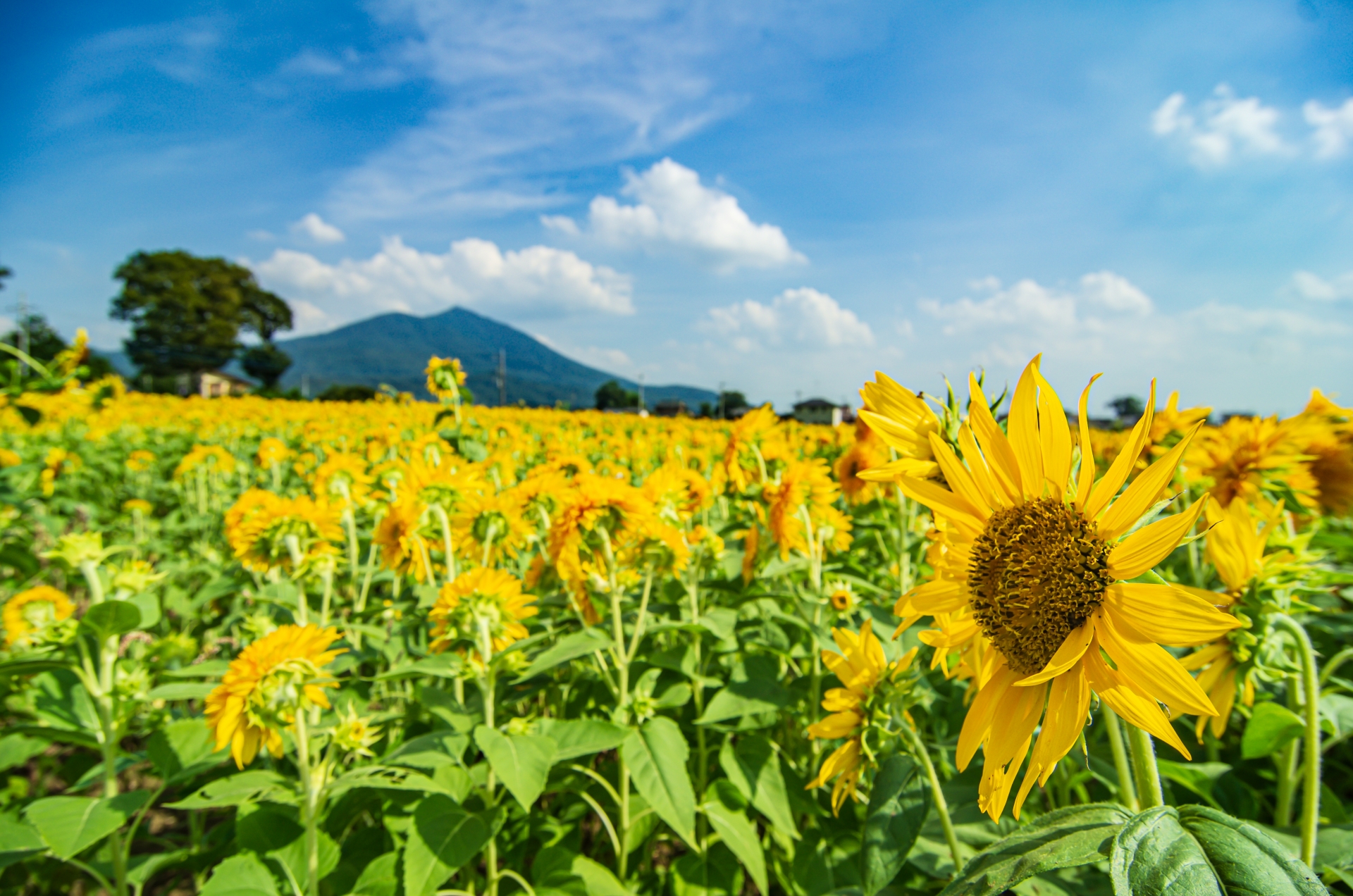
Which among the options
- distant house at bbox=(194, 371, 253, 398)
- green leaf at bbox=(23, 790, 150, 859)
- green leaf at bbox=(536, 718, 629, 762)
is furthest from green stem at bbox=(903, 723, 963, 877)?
distant house at bbox=(194, 371, 253, 398)

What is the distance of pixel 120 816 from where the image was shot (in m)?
1.69

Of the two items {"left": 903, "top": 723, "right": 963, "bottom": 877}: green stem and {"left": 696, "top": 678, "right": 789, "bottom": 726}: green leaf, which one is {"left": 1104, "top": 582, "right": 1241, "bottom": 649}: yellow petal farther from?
{"left": 696, "top": 678, "right": 789, "bottom": 726}: green leaf

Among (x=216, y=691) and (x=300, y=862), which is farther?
(x=300, y=862)

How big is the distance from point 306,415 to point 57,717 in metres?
12.8

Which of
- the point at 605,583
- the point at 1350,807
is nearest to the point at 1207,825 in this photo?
the point at 605,583

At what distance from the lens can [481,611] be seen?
6.36 ft

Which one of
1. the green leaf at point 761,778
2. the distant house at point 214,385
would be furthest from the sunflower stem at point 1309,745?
the distant house at point 214,385

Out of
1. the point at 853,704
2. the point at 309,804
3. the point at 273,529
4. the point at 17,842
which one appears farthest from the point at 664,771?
the point at 273,529

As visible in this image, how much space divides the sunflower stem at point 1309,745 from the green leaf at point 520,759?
1.47 metres

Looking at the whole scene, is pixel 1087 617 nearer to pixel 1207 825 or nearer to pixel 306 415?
pixel 1207 825

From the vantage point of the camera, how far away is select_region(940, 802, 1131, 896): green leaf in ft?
2.19

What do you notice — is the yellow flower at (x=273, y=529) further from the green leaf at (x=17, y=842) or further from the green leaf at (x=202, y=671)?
the green leaf at (x=17, y=842)

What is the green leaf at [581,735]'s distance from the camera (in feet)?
5.59

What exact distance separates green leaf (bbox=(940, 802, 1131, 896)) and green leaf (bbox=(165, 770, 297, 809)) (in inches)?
66.7
